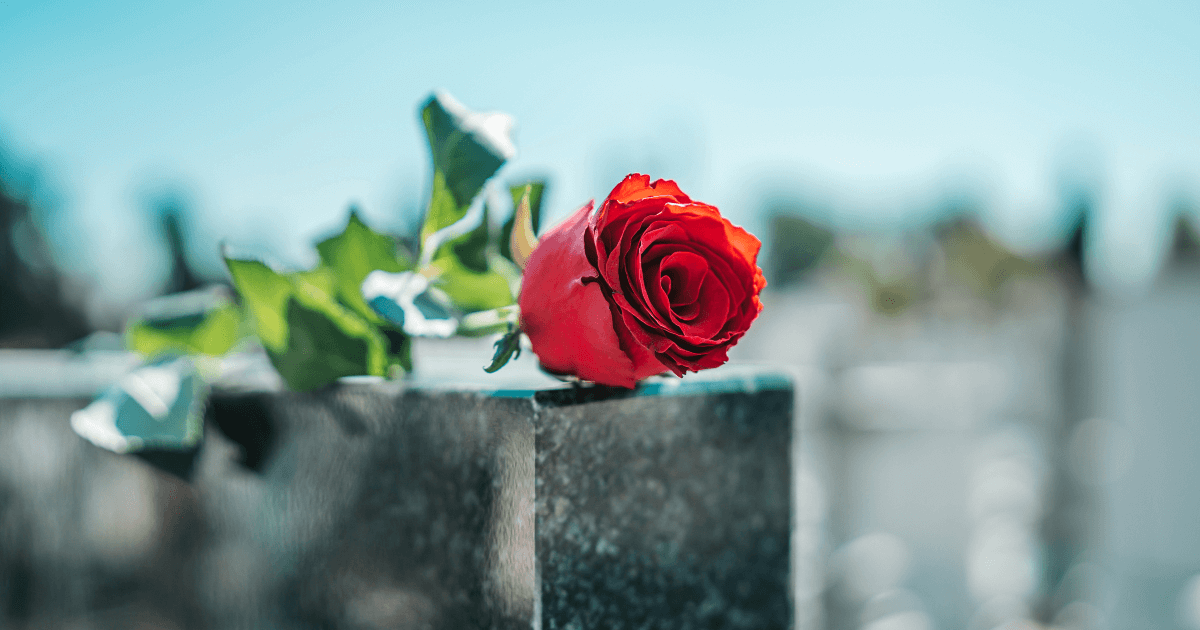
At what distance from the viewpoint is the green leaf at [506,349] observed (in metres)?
0.47

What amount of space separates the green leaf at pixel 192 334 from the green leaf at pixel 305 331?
270mm

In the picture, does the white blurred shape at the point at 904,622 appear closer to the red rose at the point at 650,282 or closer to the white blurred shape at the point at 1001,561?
the white blurred shape at the point at 1001,561

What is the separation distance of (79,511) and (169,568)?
0.50 feet

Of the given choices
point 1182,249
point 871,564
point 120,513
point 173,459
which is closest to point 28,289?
point 120,513

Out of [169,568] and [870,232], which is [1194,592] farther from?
[870,232]

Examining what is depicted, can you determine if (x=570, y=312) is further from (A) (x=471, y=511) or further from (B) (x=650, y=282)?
(A) (x=471, y=511)

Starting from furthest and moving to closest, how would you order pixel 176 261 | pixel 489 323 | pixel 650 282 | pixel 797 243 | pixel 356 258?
pixel 797 243, pixel 176 261, pixel 356 258, pixel 489 323, pixel 650 282

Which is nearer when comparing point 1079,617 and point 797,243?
point 1079,617

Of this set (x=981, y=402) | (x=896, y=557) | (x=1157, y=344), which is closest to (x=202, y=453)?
(x=896, y=557)

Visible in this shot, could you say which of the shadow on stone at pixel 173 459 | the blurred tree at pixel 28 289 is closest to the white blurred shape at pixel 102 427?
the shadow on stone at pixel 173 459

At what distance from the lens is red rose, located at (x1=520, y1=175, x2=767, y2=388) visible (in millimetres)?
410

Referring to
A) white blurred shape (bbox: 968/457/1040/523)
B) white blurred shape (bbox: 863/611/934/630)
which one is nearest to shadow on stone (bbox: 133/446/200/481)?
white blurred shape (bbox: 863/611/934/630)

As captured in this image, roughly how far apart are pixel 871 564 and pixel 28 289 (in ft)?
12.3

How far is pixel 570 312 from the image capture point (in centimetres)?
44
